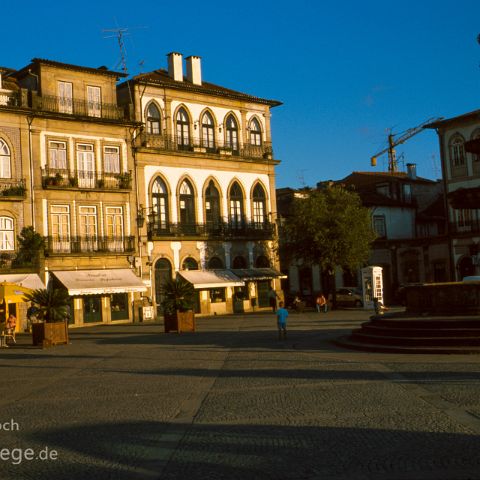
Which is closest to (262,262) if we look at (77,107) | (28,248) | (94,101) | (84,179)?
(84,179)

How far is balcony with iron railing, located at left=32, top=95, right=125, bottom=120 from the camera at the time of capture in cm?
3909

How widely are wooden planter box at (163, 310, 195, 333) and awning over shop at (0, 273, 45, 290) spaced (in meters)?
8.70

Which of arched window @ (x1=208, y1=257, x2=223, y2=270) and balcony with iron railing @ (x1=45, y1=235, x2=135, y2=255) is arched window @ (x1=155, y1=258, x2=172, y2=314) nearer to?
balcony with iron railing @ (x1=45, y1=235, x2=135, y2=255)

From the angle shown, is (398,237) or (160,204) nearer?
(160,204)

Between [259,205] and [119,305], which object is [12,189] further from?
[259,205]

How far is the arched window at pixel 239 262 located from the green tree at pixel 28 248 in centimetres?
1435

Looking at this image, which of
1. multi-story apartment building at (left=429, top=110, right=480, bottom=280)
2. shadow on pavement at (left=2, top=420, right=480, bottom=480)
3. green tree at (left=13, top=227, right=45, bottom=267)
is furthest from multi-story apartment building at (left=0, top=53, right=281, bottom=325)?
shadow on pavement at (left=2, top=420, right=480, bottom=480)

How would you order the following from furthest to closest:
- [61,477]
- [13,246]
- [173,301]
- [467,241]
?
[467,241], [13,246], [173,301], [61,477]

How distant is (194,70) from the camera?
1901 inches

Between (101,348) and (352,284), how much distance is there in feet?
121

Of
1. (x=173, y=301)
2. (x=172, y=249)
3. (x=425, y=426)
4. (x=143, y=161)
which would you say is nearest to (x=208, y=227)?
(x=172, y=249)

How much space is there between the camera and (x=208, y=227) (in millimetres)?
46312

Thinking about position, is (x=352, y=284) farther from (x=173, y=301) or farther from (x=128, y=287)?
(x=173, y=301)

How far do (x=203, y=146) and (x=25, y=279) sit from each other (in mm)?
15539
